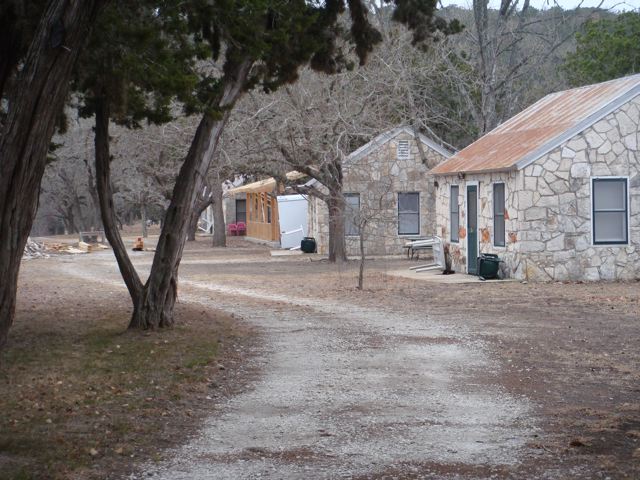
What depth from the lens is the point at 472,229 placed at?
966 inches

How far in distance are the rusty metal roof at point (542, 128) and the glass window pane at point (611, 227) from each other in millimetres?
2019

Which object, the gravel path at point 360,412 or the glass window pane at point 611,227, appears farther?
the glass window pane at point 611,227

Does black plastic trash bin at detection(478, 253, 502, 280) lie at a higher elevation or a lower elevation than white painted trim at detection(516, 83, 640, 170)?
lower

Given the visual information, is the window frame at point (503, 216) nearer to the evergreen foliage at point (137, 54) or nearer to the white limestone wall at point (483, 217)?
the white limestone wall at point (483, 217)

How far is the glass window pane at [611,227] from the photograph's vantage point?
22.0 meters

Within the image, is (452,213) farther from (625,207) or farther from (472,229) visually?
(625,207)

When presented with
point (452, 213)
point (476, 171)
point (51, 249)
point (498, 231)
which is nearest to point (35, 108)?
point (498, 231)

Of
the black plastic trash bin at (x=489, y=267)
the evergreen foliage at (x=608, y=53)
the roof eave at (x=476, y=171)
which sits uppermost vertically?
the evergreen foliage at (x=608, y=53)

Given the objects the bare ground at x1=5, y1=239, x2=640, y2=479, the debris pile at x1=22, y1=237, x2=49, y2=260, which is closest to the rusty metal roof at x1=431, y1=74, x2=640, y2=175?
the bare ground at x1=5, y1=239, x2=640, y2=479

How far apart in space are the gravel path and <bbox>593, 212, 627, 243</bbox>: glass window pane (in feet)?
28.3

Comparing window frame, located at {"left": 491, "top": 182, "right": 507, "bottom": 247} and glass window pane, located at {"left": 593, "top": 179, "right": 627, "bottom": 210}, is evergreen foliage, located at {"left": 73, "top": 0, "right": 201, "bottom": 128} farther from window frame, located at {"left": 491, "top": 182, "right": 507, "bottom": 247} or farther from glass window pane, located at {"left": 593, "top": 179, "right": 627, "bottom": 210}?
glass window pane, located at {"left": 593, "top": 179, "right": 627, "bottom": 210}

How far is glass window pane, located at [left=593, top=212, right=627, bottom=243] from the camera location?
22.0 metres

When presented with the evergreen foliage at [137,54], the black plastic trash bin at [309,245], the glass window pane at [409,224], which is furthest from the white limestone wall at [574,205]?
the black plastic trash bin at [309,245]

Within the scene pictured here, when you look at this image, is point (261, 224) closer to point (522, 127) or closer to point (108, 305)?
point (522, 127)
